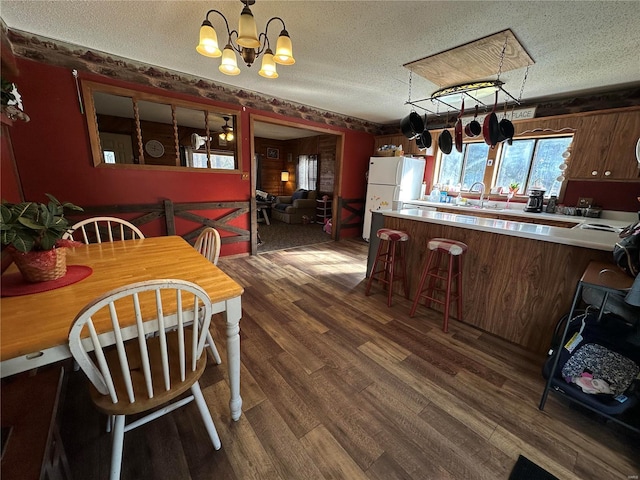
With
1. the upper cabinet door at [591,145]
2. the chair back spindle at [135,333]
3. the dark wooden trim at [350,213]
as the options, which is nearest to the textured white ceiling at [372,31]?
the upper cabinet door at [591,145]

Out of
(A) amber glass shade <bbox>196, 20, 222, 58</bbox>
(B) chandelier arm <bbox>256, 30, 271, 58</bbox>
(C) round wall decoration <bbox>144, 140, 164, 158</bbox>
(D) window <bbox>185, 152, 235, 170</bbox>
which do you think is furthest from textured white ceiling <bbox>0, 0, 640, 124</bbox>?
(D) window <bbox>185, 152, 235, 170</bbox>

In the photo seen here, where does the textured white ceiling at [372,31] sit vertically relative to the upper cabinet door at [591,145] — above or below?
above

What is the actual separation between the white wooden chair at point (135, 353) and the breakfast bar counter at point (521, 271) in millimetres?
2104

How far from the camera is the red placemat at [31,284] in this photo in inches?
42.2

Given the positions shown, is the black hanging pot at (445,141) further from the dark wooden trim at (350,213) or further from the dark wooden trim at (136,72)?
the dark wooden trim at (350,213)

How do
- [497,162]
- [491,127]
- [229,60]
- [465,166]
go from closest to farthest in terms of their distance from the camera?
[229,60] → [491,127] → [497,162] → [465,166]

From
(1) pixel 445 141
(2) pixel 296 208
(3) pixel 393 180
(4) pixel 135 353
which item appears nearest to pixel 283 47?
(4) pixel 135 353

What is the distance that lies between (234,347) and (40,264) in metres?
0.93

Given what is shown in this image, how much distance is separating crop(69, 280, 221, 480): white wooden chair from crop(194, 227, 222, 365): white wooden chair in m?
0.57

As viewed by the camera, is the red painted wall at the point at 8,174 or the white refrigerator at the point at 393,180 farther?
the white refrigerator at the point at 393,180

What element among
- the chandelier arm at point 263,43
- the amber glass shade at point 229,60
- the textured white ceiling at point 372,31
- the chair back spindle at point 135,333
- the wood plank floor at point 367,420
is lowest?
the wood plank floor at point 367,420

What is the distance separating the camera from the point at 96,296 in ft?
3.57

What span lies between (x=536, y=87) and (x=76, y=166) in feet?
17.4

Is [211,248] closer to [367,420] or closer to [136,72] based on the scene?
[367,420]
